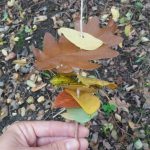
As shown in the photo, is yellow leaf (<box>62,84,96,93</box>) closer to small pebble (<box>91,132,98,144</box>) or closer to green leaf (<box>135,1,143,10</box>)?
small pebble (<box>91,132,98,144</box>)

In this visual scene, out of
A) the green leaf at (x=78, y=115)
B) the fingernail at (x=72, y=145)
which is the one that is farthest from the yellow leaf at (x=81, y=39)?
the fingernail at (x=72, y=145)

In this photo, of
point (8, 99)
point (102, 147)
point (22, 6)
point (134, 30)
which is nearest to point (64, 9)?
point (22, 6)

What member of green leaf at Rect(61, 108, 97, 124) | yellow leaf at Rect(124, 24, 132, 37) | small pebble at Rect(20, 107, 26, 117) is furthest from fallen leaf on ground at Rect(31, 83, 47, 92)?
green leaf at Rect(61, 108, 97, 124)

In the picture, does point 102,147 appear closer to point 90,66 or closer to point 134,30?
point 134,30

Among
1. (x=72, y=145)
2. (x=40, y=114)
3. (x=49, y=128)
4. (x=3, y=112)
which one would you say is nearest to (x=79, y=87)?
(x=72, y=145)

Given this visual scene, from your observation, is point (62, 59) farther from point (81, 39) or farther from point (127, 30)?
point (127, 30)

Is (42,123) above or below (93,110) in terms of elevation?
below
